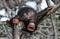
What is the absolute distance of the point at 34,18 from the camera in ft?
4.00

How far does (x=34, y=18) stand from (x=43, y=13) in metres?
0.07

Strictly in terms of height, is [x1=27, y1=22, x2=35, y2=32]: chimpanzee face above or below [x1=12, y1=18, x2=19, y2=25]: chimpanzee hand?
below

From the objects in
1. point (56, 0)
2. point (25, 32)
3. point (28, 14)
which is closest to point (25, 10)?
point (28, 14)

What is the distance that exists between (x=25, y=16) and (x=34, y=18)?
6 cm

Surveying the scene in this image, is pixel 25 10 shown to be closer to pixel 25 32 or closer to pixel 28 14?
pixel 28 14

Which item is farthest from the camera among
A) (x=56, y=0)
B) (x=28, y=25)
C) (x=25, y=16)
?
(x=56, y=0)

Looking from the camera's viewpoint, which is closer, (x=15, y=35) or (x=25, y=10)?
(x=15, y=35)

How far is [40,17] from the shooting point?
1.28 meters

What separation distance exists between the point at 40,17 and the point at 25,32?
0.50ft

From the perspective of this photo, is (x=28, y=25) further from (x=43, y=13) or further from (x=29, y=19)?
(x=43, y=13)

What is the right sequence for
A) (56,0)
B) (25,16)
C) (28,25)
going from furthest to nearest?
(56,0), (25,16), (28,25)

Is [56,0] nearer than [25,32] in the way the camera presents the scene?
No

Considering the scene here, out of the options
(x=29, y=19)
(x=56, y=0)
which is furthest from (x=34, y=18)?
(x=56, y=0)

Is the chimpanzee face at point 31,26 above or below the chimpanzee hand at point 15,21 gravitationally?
below
